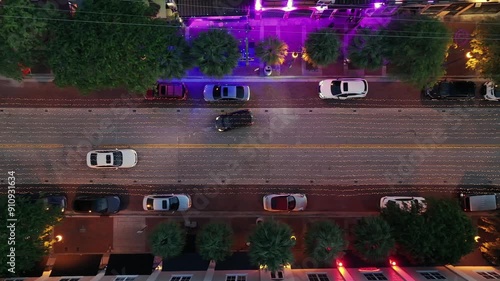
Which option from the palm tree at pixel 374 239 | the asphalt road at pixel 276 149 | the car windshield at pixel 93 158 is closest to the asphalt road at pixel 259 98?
the asphalt road at pixel 276 149

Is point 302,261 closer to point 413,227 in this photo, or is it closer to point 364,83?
point 413,227

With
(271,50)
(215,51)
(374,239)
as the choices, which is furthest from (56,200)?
(374,239)

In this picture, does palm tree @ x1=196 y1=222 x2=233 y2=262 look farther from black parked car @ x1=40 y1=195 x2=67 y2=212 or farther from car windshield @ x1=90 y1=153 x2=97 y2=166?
black parked car @ x1=40 y1=195 x2=67 y2=212

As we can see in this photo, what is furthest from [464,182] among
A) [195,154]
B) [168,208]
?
[168,208]

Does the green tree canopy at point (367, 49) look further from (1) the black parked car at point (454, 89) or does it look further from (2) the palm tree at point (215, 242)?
(2) the palm tree at point (215, 242)

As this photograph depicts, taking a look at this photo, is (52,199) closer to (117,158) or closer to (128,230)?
(117,158)

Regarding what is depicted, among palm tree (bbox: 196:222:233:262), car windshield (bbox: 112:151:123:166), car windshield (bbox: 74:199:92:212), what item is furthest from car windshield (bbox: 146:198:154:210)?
palm tree (bbox: 196:222:233:262)
